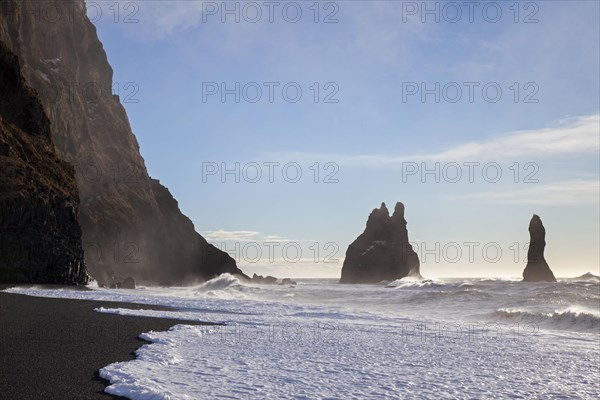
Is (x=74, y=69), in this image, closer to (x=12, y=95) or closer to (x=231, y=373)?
(x=12, y=95)

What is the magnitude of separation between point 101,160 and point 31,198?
5221 cm

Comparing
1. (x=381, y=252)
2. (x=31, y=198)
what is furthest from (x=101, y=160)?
(x=381, y=252)

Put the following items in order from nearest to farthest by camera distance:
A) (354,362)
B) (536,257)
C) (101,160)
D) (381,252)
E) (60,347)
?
(60,347) < (354,362) < (101,160) < (536,257) < (381,252)

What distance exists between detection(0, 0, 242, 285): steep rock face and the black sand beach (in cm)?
5378

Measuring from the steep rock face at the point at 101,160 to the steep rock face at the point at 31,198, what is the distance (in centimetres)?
2114

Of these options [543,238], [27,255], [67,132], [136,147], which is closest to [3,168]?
[27,255]

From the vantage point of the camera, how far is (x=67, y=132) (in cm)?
7694

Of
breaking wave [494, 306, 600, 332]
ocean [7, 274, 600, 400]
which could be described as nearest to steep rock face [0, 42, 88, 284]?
ocean [7, 274, 600, 400]

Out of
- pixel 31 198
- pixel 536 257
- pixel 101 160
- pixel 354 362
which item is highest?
pixel 101 160

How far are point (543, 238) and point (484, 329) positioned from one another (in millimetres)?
101200

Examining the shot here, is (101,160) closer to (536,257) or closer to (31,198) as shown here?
(31,198)

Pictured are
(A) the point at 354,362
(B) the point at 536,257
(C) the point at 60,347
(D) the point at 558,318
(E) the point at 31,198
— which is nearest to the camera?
(C) the point at 60,347

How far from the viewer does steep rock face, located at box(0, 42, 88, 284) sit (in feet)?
115

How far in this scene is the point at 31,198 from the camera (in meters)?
35.8
